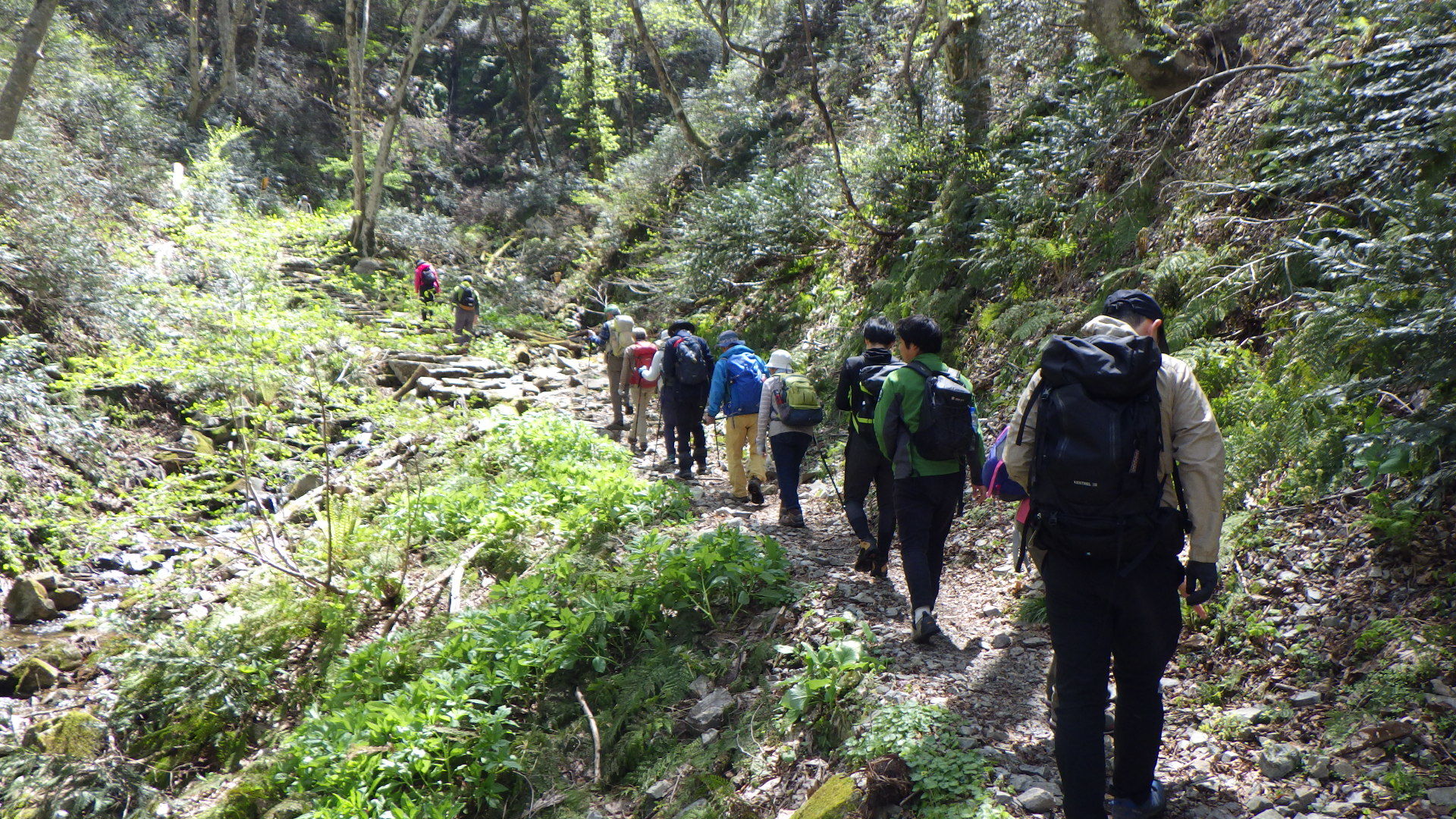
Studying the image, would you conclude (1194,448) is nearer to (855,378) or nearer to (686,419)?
(855,378)

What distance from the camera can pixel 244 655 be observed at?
6.45m

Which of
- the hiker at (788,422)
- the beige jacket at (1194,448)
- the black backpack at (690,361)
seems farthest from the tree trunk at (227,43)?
the beige jacket at (1194,448)

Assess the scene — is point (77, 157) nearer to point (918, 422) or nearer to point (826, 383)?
point (826, 383)

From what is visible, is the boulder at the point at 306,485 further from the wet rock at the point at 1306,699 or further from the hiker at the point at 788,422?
the wet rock at the point at 1306,699

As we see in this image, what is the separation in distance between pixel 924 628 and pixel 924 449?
1058 mm

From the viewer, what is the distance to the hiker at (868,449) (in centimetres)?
569

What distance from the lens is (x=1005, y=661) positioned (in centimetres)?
479

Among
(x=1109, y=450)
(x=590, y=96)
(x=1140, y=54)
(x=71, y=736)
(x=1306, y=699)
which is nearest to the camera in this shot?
(x=1109, y=450)

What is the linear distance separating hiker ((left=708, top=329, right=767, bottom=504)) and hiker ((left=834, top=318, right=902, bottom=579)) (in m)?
2.26

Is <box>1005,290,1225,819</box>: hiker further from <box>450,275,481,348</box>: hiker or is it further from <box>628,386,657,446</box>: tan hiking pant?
<box>450,275,481,348</box>: hiker

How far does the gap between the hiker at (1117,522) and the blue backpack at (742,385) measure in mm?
5325

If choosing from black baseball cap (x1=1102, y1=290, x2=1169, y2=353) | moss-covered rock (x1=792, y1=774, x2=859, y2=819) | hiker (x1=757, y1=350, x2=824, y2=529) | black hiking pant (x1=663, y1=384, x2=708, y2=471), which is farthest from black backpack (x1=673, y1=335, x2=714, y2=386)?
black baseball cap (x1=1102, y1=290, x2=1169, y2=353)

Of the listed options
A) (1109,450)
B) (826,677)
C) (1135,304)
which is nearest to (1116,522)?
(1109,450)

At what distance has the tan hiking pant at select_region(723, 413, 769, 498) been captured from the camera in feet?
28.1
